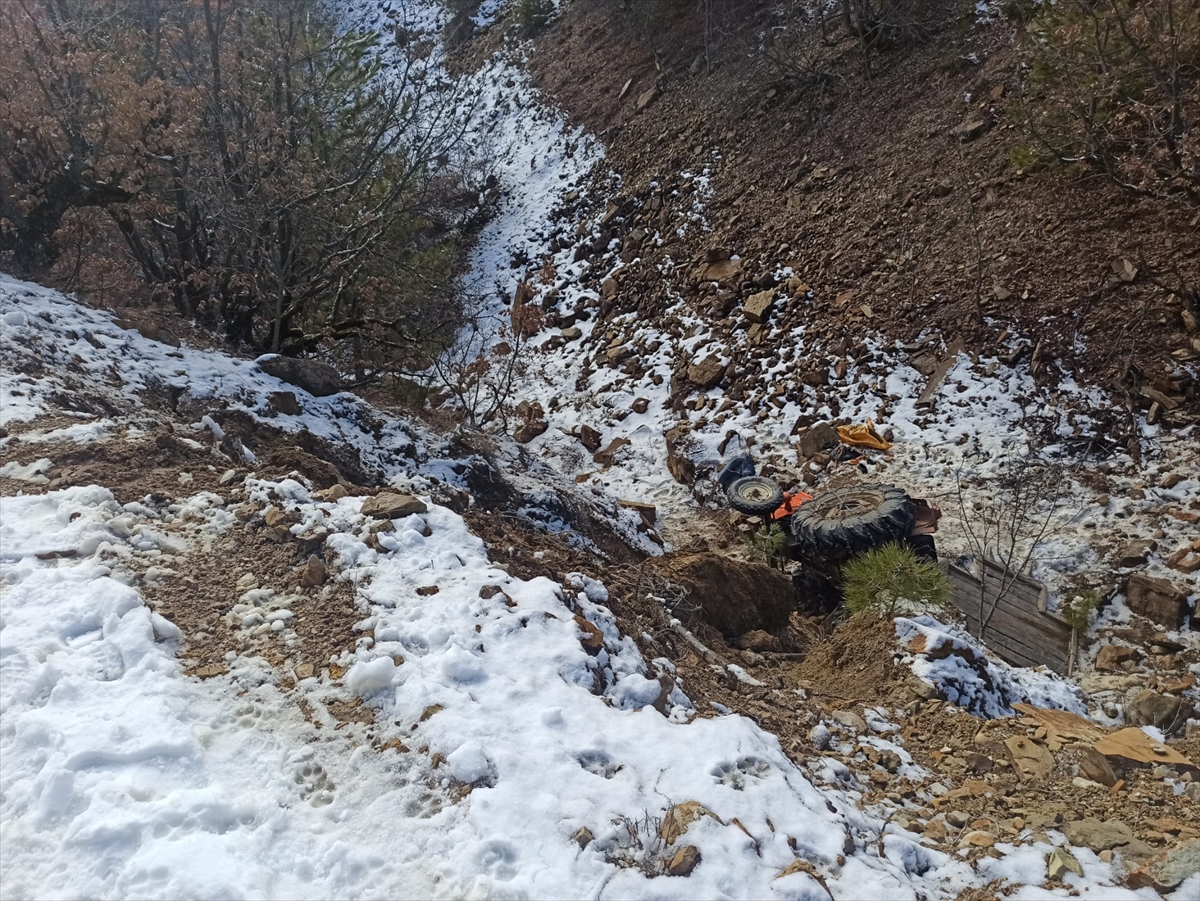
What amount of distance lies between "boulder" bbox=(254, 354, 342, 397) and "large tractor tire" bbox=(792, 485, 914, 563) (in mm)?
4216

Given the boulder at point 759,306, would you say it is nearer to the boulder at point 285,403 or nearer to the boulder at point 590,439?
the boulder at point 590,439

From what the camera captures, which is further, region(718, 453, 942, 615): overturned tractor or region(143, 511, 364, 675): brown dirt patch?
region(718, 453, 942, 615): overturned tractor

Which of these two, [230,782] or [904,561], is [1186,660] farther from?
[230,782]

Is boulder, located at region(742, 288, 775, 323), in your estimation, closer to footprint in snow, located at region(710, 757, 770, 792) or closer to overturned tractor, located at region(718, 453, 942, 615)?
overturned tractor, located at region(718, 453, 942, 615)

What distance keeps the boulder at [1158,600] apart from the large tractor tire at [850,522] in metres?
1.58

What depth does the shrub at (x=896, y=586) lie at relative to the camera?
4.53m

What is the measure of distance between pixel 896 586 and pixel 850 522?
1.18 m

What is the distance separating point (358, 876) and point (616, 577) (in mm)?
2458

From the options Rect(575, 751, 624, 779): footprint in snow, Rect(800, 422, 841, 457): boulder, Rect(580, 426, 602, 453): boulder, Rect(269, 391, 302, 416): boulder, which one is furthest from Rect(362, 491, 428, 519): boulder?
Rect(580, 426, 602, 453): boulder

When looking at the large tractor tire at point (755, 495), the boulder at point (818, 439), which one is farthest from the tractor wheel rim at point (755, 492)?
the boulder at point (818, 439)

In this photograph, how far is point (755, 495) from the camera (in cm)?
705

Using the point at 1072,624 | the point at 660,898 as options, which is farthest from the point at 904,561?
the point at 660,898

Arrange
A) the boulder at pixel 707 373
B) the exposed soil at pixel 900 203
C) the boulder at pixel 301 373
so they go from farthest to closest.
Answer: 1. the boulder at pixel 707 373
2. the exposed soil at pixel 900 203
3. the boulder at pixel 301 373

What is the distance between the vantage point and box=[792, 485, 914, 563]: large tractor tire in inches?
220
